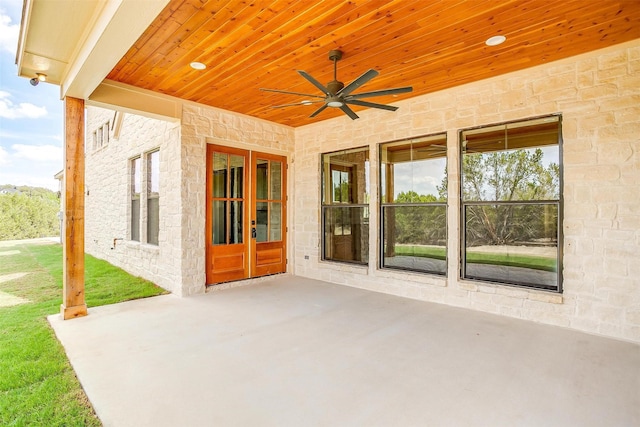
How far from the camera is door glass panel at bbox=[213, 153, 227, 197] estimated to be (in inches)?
210

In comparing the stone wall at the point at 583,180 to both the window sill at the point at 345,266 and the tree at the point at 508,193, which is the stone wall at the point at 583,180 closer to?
the tree at the point at 508,193

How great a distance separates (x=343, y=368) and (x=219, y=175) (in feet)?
12.8

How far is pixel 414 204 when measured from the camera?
4.94 metres

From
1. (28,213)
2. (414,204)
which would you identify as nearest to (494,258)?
(414,204)

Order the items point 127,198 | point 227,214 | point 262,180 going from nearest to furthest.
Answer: point 227,214, point 262,180, point 127,198

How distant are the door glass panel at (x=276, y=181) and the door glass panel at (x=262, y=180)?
0.42 ft

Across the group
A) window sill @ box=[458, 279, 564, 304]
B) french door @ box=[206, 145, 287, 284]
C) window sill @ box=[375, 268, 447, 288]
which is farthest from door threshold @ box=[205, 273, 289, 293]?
window sill @ box=[458, 279, 564, 304]

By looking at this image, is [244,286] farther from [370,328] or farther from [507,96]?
[507,96]

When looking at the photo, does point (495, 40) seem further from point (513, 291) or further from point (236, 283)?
point (236, 283)

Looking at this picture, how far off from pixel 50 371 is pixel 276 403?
1871 mm

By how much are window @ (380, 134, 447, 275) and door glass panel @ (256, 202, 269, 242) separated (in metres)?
2.22

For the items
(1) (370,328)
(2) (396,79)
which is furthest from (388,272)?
(2) (396,79)

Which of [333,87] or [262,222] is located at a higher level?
[333,87]

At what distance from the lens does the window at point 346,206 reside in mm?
5551
